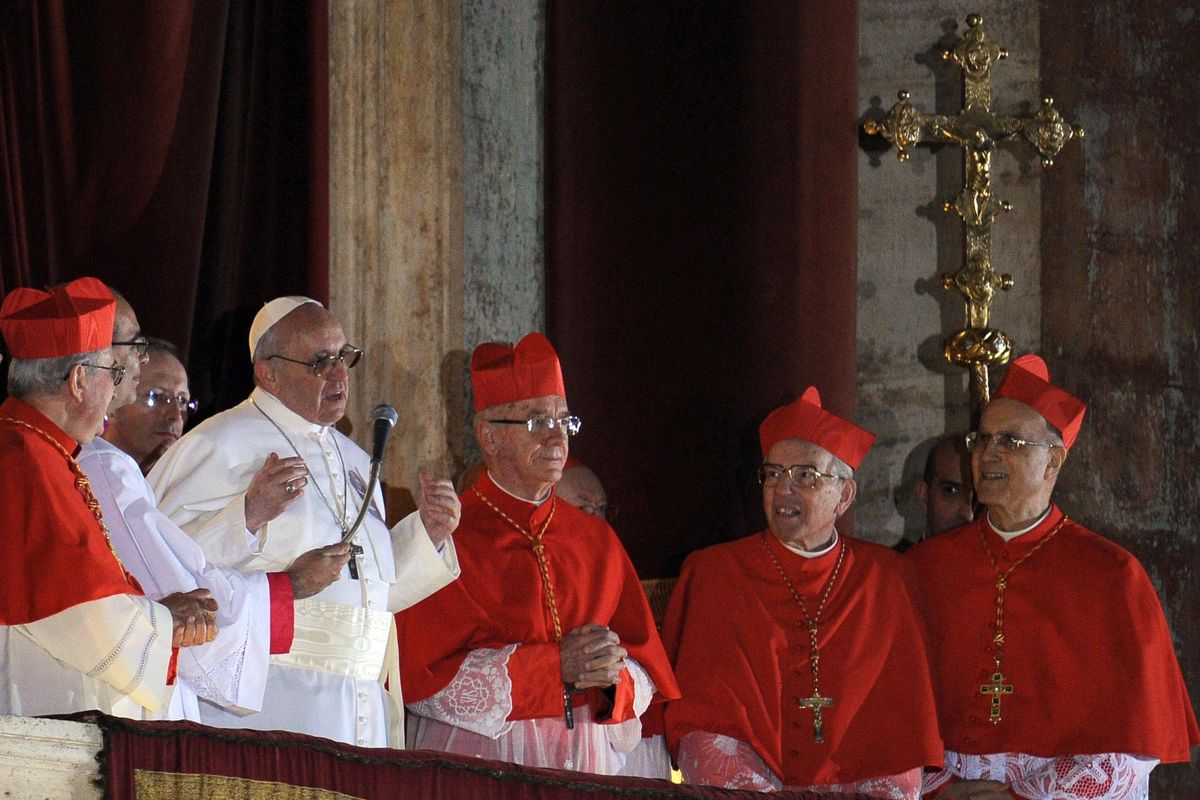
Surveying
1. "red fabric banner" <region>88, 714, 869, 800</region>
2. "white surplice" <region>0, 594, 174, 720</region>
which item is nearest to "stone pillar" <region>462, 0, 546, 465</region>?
"white surplice" <region>0, 594, 174, 720</region>

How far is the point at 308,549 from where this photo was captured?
4.74 m

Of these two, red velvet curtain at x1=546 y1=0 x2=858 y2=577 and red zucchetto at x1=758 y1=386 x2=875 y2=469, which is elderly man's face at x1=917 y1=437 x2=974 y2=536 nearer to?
red velvet curtain at x1=546 y1=0 x2=858 y2=577

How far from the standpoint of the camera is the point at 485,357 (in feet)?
16.9

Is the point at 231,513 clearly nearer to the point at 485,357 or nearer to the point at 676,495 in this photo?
the point at 485,357

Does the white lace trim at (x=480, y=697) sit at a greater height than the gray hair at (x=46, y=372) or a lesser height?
lesser

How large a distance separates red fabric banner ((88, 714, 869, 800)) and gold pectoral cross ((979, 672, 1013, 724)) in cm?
200

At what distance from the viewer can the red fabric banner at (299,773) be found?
3.12 metres

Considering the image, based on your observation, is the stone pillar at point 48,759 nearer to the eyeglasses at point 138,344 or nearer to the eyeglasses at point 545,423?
the eyeglasses at point 138,344

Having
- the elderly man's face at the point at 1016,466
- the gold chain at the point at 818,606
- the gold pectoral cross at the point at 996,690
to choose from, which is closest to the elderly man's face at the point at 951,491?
the elderly man's face at the point at 1016,466

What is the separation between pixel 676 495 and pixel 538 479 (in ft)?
6.82

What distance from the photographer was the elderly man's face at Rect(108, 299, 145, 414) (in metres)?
4.31

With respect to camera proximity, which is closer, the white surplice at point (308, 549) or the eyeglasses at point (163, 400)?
Answer: the white surplice at point (308, 549)

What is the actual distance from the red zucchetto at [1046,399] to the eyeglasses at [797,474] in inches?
23.7

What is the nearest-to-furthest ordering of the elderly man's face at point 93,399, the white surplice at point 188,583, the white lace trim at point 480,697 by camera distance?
the elderly man's face at point 93,399 < the white surplice at point 188,583 < the white lace trim at point 480,697
